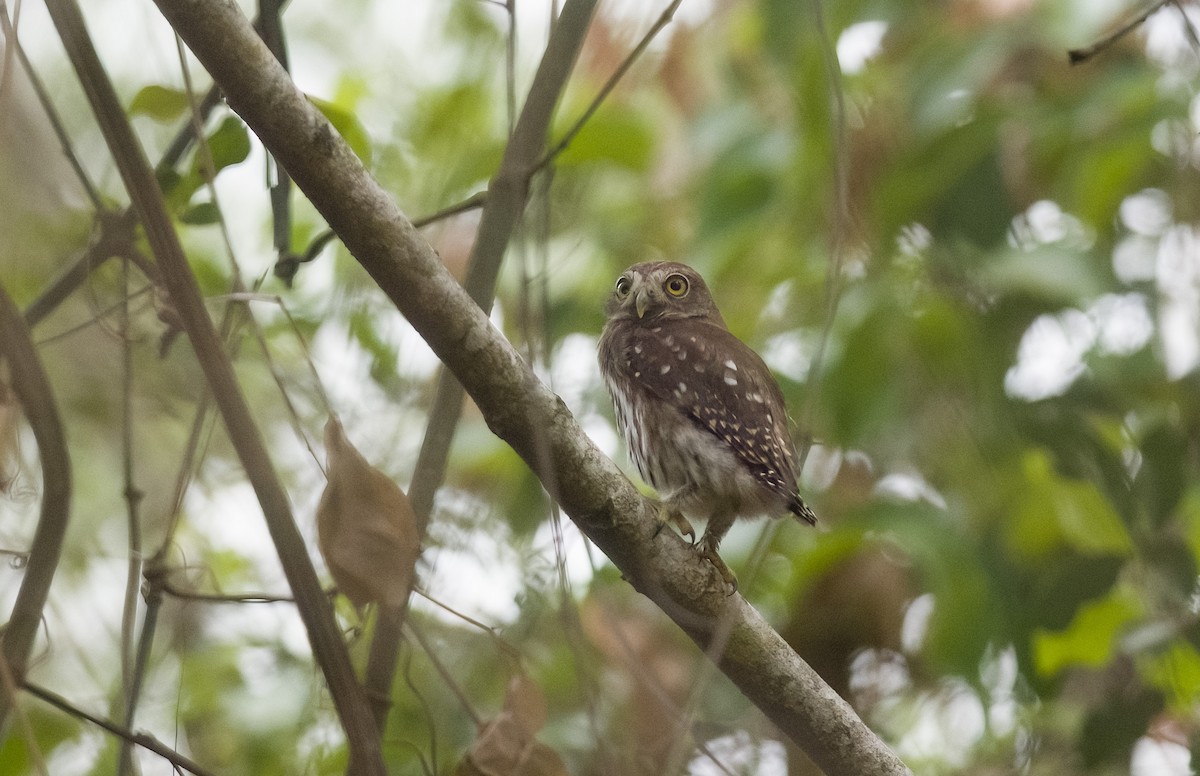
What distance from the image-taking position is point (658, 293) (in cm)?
398

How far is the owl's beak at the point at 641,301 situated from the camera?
3896 mm

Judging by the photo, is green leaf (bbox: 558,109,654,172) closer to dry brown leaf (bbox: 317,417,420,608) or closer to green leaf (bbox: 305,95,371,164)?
green leaf (bbox: 305,95,371,164)

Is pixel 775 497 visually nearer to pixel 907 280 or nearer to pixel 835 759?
pixel 835 759

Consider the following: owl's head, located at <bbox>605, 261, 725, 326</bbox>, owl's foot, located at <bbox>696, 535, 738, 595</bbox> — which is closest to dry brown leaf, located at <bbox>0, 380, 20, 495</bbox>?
owl's foot, located at <bbox>696, 535, 738, 595</bbox>

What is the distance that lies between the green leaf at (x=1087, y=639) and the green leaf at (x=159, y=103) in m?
2.87

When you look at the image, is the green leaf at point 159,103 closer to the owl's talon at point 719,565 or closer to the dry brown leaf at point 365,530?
the dry brown leaf at point 365,530

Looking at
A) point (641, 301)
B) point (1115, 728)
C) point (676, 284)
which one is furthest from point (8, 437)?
point (1115, 728)

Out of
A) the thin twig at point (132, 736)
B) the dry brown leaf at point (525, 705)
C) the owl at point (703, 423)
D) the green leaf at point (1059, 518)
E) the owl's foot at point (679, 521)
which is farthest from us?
the green leaf at point (1059, 518)

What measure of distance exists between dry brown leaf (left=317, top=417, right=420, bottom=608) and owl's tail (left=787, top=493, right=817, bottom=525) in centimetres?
144

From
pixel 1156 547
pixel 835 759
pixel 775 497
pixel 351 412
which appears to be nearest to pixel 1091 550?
pixel 1156 547

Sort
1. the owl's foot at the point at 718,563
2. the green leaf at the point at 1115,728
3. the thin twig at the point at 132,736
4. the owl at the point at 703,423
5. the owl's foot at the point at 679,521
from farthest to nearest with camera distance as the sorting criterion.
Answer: the green leaf at the point at 1115,728 → the owl at the point at 703,423 → the owl's foot at the point at 679,521 → the owl's foot at the point at 718,563 → the thin twig at the point at 132,736

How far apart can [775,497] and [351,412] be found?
3.97 ft

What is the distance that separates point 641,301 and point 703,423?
1.95 feet

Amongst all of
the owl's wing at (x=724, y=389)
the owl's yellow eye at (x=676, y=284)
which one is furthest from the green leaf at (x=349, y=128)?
the owl's yellow eye at (x=676, y=284)
